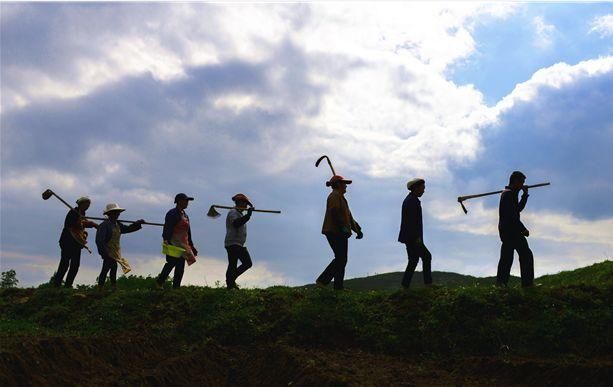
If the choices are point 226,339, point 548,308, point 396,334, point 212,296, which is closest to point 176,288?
point 212,296

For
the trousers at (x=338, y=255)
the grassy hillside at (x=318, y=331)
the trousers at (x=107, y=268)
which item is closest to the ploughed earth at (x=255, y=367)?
the grassy hillside at (x=318, y=331)

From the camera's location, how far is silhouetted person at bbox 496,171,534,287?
13.2 m

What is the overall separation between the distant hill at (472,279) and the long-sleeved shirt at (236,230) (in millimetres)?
4629

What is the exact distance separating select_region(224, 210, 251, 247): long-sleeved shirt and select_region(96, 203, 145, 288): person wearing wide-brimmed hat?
9.82 ft

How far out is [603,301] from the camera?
39.1 ft

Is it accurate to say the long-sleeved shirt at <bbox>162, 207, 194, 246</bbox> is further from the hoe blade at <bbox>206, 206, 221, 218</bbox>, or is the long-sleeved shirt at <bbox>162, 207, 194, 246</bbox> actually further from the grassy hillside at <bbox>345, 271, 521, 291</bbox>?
the grassy hillside at <bbox>345, 271, 521, 291</bbox>

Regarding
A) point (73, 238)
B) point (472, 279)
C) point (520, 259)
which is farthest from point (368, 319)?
point (472, 279)

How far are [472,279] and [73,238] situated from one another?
556 inches

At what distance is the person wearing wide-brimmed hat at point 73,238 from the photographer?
16328 millimetres

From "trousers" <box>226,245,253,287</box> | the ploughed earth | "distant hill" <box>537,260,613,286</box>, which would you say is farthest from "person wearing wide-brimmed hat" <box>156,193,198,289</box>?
"distant hill" <box>537,260,613,286</box>

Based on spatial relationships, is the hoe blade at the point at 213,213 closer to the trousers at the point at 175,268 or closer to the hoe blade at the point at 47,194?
the trousers at the point at 175,268

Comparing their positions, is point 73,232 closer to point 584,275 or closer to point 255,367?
point 255,367

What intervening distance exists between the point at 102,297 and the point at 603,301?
10.8 m

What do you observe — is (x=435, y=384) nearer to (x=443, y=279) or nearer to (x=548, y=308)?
(x=548, y=308)
